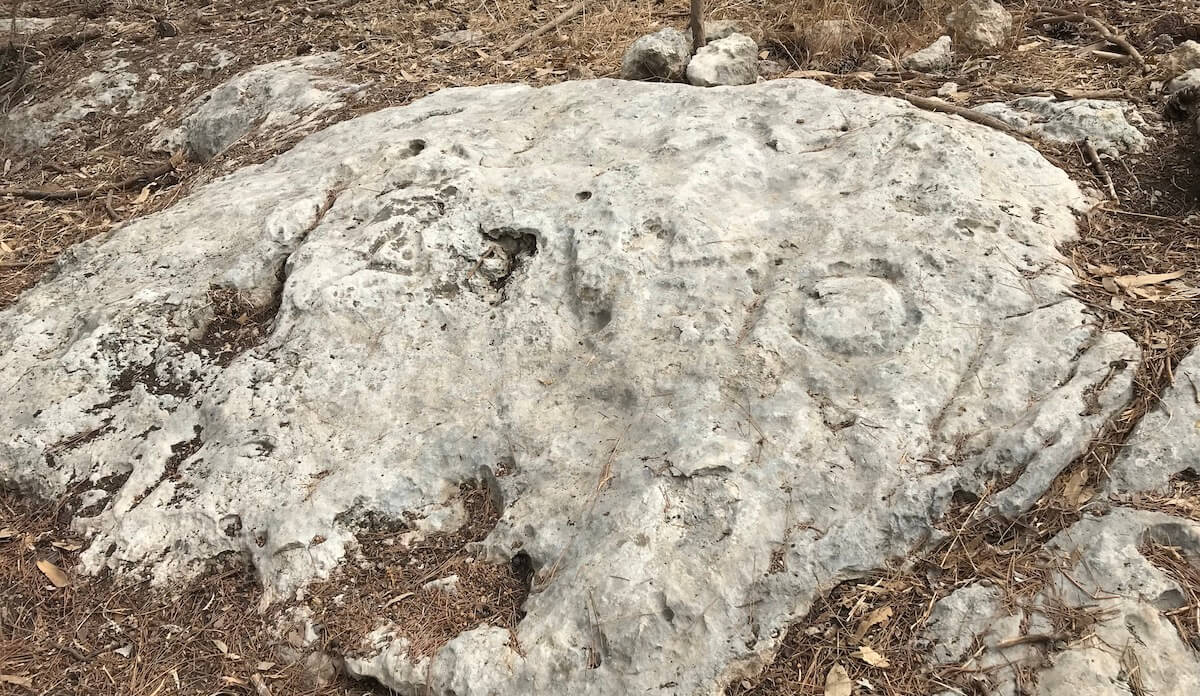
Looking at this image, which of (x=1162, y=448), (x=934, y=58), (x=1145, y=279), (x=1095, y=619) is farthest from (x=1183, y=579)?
(x=934, y=58)

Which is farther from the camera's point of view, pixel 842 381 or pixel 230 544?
pixel 230 544

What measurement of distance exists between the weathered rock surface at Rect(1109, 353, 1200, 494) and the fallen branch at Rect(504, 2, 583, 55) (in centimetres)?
431

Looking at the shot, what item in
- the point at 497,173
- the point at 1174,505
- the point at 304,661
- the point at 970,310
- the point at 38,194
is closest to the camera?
the point at 1174,505

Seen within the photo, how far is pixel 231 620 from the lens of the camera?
2664 mm

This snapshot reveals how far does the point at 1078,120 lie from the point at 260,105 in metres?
4.56

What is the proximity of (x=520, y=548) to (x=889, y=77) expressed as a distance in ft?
10.8

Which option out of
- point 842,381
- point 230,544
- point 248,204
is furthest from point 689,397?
point 248,204

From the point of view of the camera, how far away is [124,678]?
2584 millimetres

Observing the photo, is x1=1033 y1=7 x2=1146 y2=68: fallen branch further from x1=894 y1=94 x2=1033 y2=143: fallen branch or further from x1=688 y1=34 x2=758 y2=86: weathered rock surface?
x1=688 y1=34 x2=758 y2=86: weathered rock surface

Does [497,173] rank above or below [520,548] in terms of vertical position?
above

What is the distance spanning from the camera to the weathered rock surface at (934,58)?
4.38 m

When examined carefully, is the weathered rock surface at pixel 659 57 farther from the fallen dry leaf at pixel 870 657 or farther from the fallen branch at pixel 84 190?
the fallen dry leaf at pixel 870 657

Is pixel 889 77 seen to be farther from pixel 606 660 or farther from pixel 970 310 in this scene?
pixel 606 660

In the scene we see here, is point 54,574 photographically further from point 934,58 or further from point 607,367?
point 934,58
